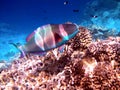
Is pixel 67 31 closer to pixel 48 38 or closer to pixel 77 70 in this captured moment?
pixel 48 38

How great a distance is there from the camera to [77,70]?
3.23 meters

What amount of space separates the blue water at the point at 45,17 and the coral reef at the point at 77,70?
31.7 metres

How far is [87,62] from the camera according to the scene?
11.1ft

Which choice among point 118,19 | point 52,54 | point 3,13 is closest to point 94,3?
point 118,19

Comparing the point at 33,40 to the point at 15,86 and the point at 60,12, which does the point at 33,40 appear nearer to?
the point at 15,86

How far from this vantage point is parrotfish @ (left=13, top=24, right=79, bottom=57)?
2406 millimetres

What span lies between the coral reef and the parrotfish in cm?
93

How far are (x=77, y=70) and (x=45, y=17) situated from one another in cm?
7005

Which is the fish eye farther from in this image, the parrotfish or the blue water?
the blue water


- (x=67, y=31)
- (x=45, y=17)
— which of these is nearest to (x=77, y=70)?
(x=67, y=31)

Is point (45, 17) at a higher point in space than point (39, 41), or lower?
higher

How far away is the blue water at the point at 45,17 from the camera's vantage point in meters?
41.9

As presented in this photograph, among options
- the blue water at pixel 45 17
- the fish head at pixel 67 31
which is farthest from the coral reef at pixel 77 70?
the blue water at pixel 45 17

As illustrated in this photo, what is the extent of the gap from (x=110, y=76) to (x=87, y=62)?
0.52 m
